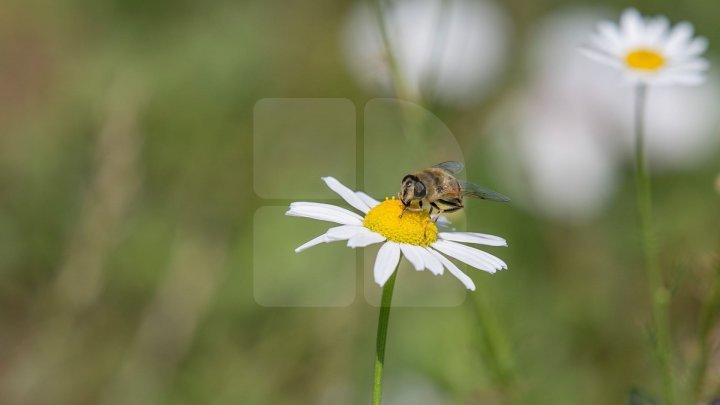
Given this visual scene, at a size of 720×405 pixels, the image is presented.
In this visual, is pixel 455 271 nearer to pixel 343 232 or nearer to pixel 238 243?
pixel 343 232

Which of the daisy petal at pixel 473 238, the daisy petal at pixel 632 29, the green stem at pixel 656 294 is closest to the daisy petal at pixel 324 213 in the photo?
the daisy petal at pixel 473 238

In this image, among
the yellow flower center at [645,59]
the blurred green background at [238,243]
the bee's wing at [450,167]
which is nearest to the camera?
the bee's wing at [450,167]

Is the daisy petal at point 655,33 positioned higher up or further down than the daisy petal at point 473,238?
higher up

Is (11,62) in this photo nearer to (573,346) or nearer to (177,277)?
(177,277)

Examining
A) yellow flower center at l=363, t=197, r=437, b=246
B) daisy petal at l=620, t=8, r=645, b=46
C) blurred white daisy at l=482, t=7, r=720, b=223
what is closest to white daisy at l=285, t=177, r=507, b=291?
yellow flower center at l=363, t=197, r=437, b=246

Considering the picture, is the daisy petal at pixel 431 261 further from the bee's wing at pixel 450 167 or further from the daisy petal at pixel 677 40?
the daisy petal at pixel 677 40

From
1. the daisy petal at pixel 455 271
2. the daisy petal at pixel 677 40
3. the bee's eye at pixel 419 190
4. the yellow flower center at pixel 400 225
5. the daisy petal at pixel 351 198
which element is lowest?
the daisy petal at pixel 455 271

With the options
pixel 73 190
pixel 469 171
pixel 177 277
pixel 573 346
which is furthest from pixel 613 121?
pixel 73 190
